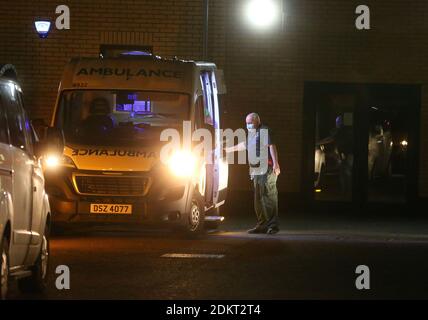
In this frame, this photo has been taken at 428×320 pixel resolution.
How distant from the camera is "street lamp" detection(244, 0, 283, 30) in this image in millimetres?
23312

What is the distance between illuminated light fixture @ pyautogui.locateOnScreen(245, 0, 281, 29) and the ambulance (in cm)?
442

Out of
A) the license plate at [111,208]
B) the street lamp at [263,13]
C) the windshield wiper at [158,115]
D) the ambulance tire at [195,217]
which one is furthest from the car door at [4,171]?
the street lamp at [263,13]

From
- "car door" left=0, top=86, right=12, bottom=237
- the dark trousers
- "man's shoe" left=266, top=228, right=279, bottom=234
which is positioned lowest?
"man's shoe" left=266, top=228, right=279, bottom=234

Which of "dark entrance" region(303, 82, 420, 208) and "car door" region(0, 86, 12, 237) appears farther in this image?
"dark entrance" region(303, 82, 420, 208)

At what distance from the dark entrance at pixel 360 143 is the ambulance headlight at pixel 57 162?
7.34 meters

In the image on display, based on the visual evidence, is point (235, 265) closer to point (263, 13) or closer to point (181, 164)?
point (181, 164)

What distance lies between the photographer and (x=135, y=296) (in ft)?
36.9

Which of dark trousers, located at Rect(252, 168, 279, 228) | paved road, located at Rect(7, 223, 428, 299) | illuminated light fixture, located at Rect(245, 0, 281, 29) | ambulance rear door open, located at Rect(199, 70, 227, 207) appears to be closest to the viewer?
paved road, located at Rect(7, 223, 428, 299)

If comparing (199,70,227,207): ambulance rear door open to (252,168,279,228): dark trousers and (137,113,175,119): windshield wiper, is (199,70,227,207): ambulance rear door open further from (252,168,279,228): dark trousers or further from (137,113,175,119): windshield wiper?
(252,168,279,228): dark trousers

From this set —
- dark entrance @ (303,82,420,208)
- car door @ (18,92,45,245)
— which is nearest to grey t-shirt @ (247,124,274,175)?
dark entrance @ (303,82,420,208)

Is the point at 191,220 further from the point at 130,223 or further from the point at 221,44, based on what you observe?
the point at 221,44

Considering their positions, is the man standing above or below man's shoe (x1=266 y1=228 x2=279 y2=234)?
above

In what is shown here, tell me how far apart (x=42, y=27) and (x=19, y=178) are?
1301 centimetres
